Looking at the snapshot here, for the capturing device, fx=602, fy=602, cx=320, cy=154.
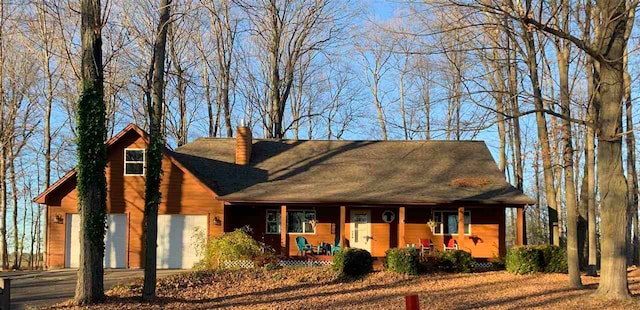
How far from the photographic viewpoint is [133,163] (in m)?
22.1

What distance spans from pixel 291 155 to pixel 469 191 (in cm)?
780

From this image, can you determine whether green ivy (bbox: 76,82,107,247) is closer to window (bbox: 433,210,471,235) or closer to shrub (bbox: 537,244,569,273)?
shrub (bbox: 537,244,569,273)

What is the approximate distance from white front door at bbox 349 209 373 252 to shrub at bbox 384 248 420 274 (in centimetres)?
558

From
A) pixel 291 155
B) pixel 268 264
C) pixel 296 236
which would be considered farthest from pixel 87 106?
pixel 291 155

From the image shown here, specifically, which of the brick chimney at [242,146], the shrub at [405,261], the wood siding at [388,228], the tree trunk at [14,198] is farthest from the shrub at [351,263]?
the tree trunk at [14,198]

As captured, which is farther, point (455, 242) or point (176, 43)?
point (176, 43)

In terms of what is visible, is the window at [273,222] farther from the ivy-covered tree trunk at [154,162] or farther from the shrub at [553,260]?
the ivy-covered tree trunk at [154,162]

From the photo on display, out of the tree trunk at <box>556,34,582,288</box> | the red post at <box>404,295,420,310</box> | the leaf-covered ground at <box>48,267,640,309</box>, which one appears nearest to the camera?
the red post at <box>404,295,420,310</box>

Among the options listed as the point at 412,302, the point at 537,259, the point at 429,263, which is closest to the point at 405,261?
the point at 429,263

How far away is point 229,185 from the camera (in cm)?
2255

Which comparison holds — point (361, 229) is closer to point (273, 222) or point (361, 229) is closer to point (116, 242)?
point (273, 222)

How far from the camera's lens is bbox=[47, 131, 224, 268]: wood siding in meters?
21.9

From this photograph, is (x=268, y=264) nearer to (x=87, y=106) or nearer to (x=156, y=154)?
(x=156, y=154)

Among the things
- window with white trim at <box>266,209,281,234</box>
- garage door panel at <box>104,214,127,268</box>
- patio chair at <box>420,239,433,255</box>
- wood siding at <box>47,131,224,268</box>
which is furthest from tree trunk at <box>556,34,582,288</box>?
garage door panel at <box>104,214,127,268</box>
